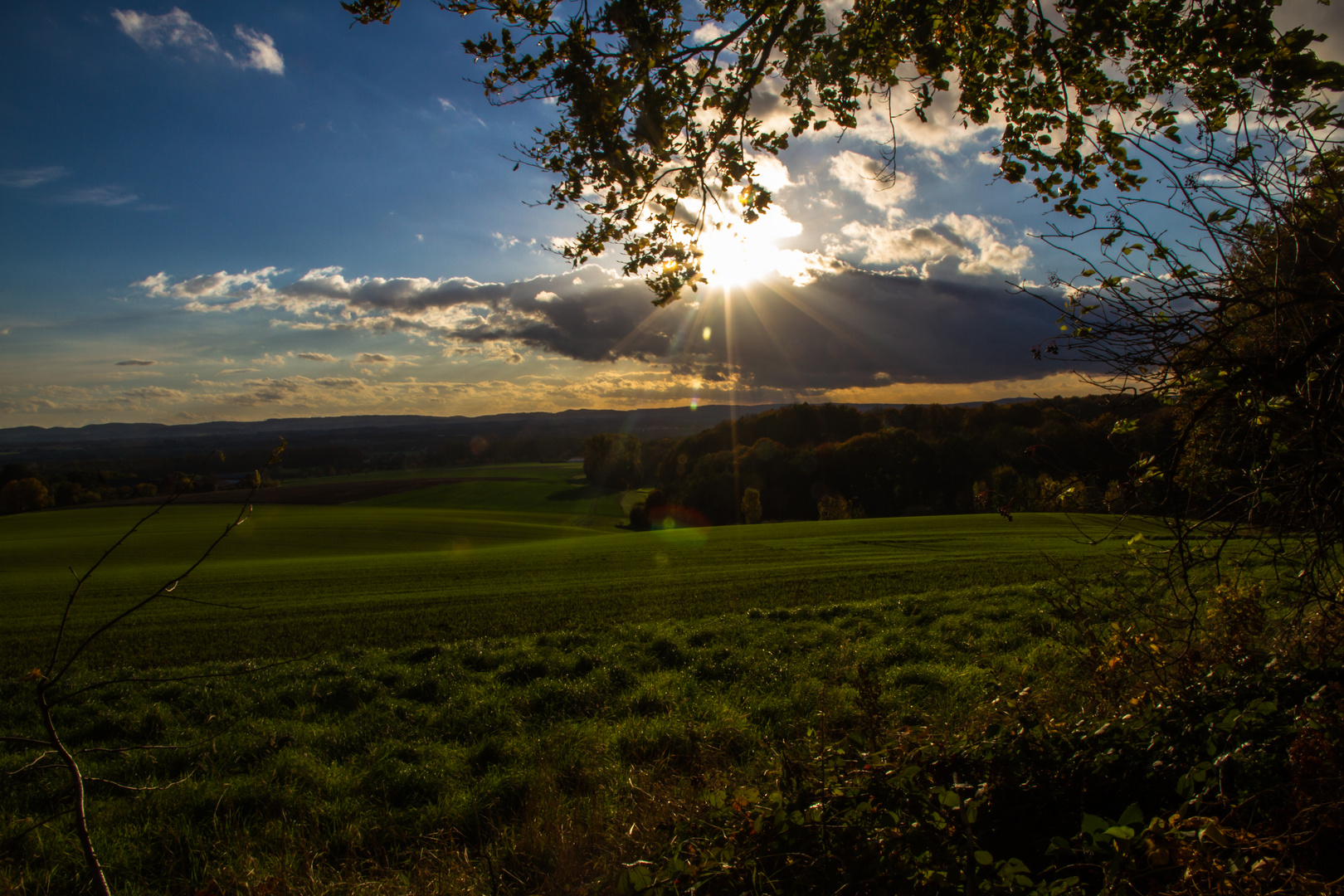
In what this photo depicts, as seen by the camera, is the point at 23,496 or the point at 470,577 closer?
the point at 470,577

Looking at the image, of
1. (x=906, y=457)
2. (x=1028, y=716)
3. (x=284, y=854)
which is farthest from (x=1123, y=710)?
(x=906, y=457)

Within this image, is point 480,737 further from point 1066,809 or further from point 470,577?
point 470,577

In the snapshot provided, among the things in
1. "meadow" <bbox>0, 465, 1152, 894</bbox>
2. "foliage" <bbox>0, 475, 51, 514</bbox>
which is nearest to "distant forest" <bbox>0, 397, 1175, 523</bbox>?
"foliage" <bbox>0, 475, 51, 514</bbox>

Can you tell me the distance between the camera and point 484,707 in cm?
725

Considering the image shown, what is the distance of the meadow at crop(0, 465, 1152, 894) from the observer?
4234 mm

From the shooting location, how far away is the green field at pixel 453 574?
13.5m

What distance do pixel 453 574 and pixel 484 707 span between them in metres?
16.4

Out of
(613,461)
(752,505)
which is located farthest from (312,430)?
(752,505)

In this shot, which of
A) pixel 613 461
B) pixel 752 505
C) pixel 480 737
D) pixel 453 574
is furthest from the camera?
pixel 613 461

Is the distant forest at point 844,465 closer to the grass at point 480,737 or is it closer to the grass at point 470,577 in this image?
the grass at point 470,577

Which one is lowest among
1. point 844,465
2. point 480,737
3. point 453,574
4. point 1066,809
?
point 453,574

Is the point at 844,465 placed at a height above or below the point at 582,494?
above

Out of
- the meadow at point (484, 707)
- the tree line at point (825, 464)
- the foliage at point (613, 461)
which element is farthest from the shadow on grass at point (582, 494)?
the meadow at point (484, 707)

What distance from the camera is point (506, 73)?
17.2 ft
